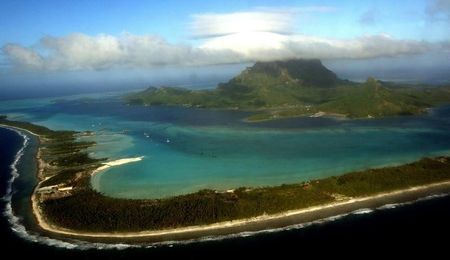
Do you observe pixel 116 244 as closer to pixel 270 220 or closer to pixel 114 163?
pixel 270 220

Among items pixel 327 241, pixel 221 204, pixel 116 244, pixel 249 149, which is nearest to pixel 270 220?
pixel 221 204

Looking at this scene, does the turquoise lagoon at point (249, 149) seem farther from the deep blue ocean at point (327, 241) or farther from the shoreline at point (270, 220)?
the deep blue ocean at point (327, 241)

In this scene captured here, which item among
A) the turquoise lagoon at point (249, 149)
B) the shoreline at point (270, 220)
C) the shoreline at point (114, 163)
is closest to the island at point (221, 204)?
the shoreline at point (270, 220)

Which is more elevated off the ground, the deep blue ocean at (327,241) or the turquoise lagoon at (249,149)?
the turquoise lagoon at (249,149)

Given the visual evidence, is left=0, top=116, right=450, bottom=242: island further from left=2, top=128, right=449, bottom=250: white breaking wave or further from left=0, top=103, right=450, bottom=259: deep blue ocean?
left=0, top=103, right=450, bottom=259: deep blue ocean

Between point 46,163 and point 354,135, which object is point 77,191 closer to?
point 46,163

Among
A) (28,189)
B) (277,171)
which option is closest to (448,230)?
(277,171)
